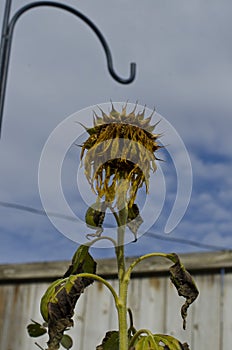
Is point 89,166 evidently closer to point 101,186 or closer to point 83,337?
point 101,186

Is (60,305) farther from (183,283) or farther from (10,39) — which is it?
(10,39)

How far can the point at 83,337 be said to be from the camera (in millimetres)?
2170

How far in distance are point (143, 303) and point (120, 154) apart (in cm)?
163

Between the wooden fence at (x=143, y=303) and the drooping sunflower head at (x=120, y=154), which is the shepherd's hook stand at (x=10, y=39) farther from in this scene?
the drooping sunflower head at (x=120, y=154)

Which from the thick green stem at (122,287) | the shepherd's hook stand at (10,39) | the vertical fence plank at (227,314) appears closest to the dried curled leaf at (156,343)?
the thick green stem at (122,287)

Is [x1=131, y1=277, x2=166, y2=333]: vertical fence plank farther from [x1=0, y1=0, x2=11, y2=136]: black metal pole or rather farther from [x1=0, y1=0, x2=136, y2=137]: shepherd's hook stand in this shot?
[x1=0, y1=0, x2=11, y2=136]: black metal pole

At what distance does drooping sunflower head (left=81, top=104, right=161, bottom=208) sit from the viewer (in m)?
0.56

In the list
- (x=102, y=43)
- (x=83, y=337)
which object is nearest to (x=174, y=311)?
(x=83, y=337)

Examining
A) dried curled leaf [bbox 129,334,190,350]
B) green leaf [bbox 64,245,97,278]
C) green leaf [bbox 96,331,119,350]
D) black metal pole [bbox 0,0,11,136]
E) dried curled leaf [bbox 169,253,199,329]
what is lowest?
dried curled leaf [bbox 129,334,190,350]

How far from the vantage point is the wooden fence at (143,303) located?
202 centimetres

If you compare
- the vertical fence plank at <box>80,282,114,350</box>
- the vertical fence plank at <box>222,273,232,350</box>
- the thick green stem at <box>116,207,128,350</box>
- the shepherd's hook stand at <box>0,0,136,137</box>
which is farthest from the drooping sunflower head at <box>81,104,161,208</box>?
the vertical fence plank at <box>80,282,114,350</box>

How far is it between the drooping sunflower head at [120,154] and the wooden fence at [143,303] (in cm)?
148

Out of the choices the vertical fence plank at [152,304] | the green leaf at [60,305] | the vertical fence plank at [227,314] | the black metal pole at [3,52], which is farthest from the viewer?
the vertical fence plank at [152,304]

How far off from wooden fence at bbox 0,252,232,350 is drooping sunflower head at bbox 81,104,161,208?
148 centimetres
